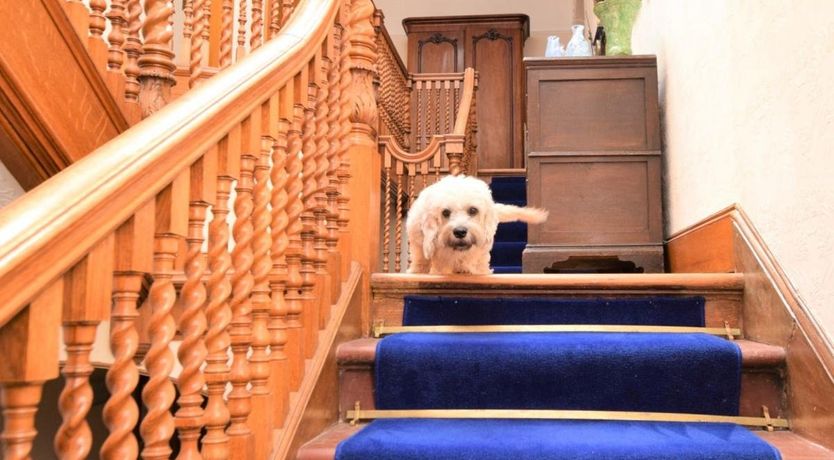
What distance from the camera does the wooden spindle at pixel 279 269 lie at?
140 centimetres

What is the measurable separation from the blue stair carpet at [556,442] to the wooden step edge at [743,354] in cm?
19

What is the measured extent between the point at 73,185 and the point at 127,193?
83 mm

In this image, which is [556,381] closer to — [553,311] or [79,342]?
[553,311]

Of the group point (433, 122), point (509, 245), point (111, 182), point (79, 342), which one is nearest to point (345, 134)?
point (111, 182)

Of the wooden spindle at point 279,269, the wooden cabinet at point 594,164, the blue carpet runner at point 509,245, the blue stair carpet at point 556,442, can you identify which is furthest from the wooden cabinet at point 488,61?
the wooden spindle at point 279,269

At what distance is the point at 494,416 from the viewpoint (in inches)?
68.7

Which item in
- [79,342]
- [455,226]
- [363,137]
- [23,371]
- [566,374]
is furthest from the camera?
[455,226]

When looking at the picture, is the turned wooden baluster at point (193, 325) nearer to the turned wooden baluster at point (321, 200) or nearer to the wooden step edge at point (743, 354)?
the turned wooden baluster at point (321, 200)

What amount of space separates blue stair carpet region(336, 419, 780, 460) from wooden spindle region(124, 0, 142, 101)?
1326 millimetres

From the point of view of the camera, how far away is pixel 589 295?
2076 mm

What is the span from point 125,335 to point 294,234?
2.21 ft

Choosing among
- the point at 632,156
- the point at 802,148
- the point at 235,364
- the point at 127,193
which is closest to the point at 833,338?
the point at 802,148

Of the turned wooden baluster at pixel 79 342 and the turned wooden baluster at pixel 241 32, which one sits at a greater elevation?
the turned wooden baluster at pixel 241 32

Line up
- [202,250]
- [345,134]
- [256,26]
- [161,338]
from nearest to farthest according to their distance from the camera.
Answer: [161,338]
[202,250]
[345,134]
[256,26]
